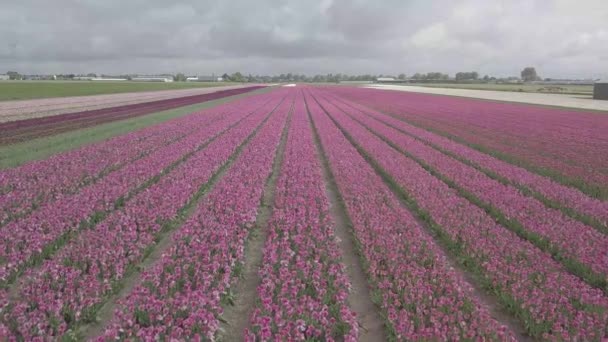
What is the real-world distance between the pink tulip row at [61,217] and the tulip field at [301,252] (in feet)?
0.16

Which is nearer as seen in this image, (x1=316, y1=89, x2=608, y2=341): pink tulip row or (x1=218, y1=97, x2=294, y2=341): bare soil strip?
(x1=316, y1=89, x2=608, y2=341): pink tulip row

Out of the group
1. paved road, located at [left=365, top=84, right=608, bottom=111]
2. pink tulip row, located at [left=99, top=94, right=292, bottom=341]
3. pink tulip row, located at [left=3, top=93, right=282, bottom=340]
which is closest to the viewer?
pink tulip row, located at [left=99, top=94, right=292, bottom=341]

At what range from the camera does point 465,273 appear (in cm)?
724

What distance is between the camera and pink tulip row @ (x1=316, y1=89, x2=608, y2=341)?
5227mm

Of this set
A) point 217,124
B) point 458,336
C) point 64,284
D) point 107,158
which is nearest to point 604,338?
point 458,336

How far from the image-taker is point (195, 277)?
626 cm

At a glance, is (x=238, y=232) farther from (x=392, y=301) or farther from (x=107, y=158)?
(x=107, y=158)

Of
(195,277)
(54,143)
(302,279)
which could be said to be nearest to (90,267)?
(195,277)

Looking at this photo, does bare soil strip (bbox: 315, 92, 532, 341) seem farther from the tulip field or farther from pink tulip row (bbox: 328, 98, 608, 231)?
pink tulip row (bbox: 328, 98, 608, 231)

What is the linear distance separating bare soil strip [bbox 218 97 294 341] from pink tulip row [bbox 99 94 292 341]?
0.24m

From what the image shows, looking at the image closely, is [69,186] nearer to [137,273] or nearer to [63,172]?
[63,172]

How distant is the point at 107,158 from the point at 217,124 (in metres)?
10.7

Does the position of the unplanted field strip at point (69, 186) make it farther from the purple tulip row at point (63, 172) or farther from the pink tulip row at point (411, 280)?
the pink tulip row at point (411, 280)

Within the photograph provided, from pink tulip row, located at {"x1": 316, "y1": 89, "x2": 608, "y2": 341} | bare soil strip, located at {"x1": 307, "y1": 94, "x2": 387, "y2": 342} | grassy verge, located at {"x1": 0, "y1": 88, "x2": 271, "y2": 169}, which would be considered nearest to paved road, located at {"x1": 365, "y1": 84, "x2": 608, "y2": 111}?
pink tulip row, located at {"x1": 316, "y1": 89, "x2": 608, "y2": 341}
